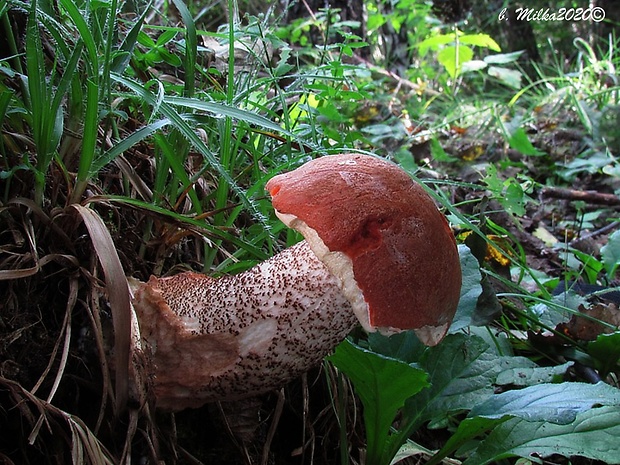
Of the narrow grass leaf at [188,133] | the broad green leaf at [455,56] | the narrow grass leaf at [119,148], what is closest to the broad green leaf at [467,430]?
the narrow grass leaf at [188,133]

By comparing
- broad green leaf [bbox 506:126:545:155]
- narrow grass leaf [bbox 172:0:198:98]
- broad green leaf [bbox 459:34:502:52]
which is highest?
narrow grass leaf [bbox 172:0:198:98]

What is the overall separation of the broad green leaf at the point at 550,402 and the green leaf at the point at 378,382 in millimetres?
152

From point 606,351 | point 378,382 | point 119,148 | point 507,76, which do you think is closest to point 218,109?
point 119,148

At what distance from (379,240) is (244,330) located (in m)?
0.32

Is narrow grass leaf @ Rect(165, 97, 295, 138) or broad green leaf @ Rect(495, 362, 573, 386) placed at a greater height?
narrow grass leaf @ Rect(165, 97, 295, 138)

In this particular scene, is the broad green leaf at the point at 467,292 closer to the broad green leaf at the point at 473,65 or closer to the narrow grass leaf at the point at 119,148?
the narrow grass leaf at the point at 119,148

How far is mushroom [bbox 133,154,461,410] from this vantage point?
80 centimetres

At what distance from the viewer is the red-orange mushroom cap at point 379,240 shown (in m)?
0.79

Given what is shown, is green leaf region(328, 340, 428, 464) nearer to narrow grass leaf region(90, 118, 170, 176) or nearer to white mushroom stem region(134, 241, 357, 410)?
white mushroom stem region(134, 241, 357, 410)

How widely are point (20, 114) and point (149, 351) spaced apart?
534mm

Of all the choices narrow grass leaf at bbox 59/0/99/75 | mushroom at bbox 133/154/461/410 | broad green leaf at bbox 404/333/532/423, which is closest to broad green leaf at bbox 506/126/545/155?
broad green leaf at bbox 404/333/532/423

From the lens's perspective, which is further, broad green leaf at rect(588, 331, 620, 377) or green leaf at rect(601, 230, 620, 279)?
green leaf at rect(601, 230, 620, 279)

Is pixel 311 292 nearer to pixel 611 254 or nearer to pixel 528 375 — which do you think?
pixel 528 375

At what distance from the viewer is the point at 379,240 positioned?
2.62 feet
